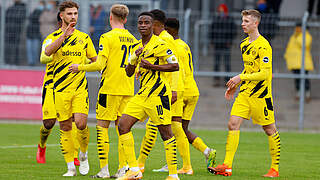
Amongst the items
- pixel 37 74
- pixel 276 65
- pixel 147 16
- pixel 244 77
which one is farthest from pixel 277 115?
pixel 147 16

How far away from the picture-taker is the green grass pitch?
9930mm

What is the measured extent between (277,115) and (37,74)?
719 cm

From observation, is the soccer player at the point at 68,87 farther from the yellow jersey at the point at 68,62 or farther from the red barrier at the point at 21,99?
the red barrier at the point at 21,99

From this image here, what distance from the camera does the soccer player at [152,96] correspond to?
8.73 m

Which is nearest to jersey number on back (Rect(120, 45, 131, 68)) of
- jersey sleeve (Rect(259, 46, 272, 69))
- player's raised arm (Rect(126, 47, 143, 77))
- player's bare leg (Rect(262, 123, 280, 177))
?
player's raised arm (Rect(126, 47, 143, 77))

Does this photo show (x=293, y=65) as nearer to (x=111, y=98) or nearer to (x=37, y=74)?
(x=37, y=74)

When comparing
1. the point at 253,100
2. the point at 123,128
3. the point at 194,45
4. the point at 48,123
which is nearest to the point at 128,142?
the point at 123,128

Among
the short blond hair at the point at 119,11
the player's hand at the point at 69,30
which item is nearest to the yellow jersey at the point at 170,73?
the short blond hair at the point at 119,11

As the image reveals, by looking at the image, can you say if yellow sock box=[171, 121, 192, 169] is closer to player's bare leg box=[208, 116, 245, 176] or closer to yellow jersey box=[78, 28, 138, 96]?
player's bare leg box=[208, 116, 245, 176]

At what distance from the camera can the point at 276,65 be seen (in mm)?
19828

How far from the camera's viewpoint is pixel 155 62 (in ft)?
28.7

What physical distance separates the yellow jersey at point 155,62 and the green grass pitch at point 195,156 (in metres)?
1.35

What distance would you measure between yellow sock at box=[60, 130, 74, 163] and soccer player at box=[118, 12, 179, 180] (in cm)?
111

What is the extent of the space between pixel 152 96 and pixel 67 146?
5.41 ft
